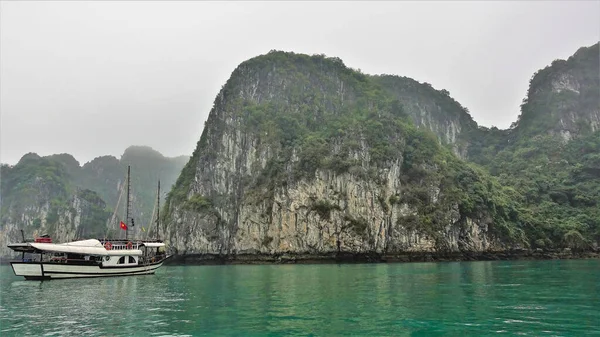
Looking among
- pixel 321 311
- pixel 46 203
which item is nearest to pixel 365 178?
pixel 321 311

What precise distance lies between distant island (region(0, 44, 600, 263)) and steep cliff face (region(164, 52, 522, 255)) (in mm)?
243

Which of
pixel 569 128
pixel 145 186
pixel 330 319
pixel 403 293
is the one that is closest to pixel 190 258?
pixel 403 293

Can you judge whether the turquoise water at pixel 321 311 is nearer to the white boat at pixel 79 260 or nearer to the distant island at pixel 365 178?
the white boat at pixel 79 260

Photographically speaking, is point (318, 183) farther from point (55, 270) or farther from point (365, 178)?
point (55, 270)

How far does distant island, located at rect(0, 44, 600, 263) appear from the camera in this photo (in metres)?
69.8

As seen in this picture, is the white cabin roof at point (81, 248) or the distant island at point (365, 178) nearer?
the white cabin roof at point (81, 248)

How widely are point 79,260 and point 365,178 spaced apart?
4725cm

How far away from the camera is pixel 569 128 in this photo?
109000 millimetres

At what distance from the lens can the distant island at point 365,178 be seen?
229ft

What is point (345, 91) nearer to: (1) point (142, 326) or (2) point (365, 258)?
(2) point (365, 258)

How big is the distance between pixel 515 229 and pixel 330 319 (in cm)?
6872

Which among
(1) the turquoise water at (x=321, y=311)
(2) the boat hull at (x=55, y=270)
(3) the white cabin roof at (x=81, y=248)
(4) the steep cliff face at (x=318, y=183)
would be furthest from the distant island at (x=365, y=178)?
(1) the turquoise water at (x=321, y=311)

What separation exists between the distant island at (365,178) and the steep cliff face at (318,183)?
0.24 m

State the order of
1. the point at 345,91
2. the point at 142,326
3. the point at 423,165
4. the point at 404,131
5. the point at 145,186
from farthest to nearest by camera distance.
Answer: the point at 145,186 → the point at 345,91 → the point at 404,131 → the point at 423,165 → the point at 142,326
